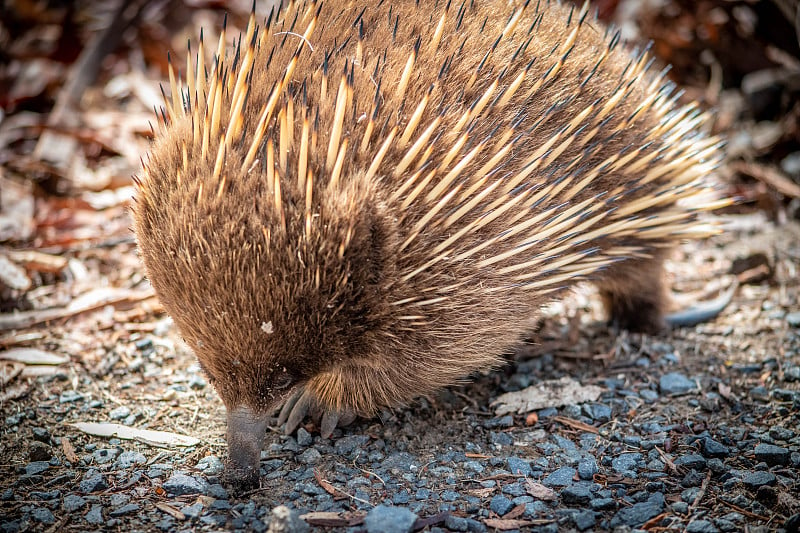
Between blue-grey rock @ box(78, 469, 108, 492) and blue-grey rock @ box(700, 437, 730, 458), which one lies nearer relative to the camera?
blue-grey rock @ box(78, 469, 108, 492)

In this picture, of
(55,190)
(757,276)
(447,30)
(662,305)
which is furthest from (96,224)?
(757,276)

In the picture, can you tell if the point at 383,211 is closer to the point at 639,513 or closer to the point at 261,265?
the point at 261,265

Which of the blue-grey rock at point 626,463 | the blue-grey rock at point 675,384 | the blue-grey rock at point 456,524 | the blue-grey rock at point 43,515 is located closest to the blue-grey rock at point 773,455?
the blue-grey rock at point 626,463

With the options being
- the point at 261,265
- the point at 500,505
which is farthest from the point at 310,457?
the point at 261,265

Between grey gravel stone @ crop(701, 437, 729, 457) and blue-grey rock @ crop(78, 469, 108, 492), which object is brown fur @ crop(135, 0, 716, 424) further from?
grey gravel stone @ crop(701, 437, 729, 457)

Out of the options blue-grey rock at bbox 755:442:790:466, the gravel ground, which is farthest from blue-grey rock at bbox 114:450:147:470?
blue-grey rock at bbox 755:442:790:466

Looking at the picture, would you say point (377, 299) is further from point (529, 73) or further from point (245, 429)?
point (529, 73)

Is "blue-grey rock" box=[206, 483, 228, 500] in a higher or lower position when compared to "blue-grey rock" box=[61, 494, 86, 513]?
lower
